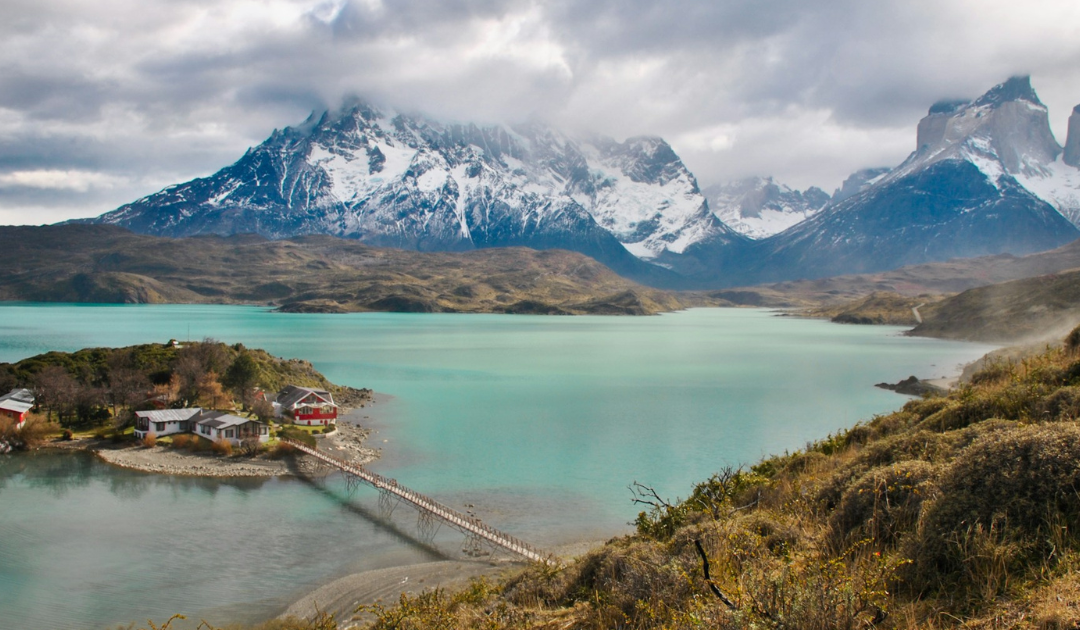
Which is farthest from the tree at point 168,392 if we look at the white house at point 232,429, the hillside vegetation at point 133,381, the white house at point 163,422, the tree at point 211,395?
the white house at point 232,429

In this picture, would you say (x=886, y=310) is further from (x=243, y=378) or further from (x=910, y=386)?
(x=243, y=378)

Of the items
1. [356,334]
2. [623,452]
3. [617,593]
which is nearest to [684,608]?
[617,593]

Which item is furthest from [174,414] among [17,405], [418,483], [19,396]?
[418,483]

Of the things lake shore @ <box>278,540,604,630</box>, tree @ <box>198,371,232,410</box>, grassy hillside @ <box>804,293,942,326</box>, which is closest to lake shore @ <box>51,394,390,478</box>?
tree @ <box>198,371,232,410</box>

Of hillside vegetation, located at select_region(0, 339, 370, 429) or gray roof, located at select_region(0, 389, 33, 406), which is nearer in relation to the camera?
gray roof, located at select_region(0, 389, 33, 406)

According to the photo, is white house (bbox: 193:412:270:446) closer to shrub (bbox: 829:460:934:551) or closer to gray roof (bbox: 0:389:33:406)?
gray roof (bbox: 0:389:33:406)
